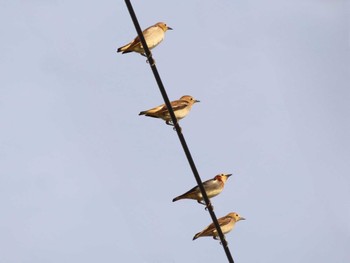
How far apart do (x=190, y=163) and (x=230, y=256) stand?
157cm

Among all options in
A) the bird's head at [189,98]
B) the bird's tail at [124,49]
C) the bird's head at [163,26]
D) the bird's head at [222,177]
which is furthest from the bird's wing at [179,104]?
the bird's tail at [124,49]

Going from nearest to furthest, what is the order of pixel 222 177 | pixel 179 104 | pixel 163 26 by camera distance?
pixel 179 104, pixel 163 26, pixel 222 177

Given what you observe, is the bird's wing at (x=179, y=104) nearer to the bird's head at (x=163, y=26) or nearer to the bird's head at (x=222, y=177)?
the bird's head at (x=163, y=26)

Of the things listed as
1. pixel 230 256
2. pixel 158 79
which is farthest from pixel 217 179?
pixel 158 79

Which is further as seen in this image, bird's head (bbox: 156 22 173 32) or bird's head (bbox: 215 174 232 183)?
bird's head (bbox: 215 174 232 183)

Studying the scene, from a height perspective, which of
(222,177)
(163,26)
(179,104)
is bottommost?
(222,177)

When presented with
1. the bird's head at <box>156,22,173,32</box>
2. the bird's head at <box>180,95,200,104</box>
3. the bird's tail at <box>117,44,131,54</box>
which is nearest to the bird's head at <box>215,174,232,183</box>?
the bird's head at <box>180,95,200,104</box>

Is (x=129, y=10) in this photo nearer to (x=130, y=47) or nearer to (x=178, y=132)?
(x=178, y=132)

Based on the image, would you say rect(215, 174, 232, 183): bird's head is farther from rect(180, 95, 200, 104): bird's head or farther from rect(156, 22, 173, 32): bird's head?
rect(156, 22, 173, 32): bird's head

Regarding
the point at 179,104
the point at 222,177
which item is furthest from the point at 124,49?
the point at 222,177

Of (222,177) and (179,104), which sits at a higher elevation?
(179,104)

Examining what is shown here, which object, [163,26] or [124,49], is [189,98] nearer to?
[163,26]

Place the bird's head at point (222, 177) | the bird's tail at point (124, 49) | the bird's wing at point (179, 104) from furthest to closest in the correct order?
the bird's head at point (222, 177) < the bird's wing at point (179, 104) < the bird's tail at point (124, 49)

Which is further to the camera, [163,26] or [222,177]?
[222,177]
